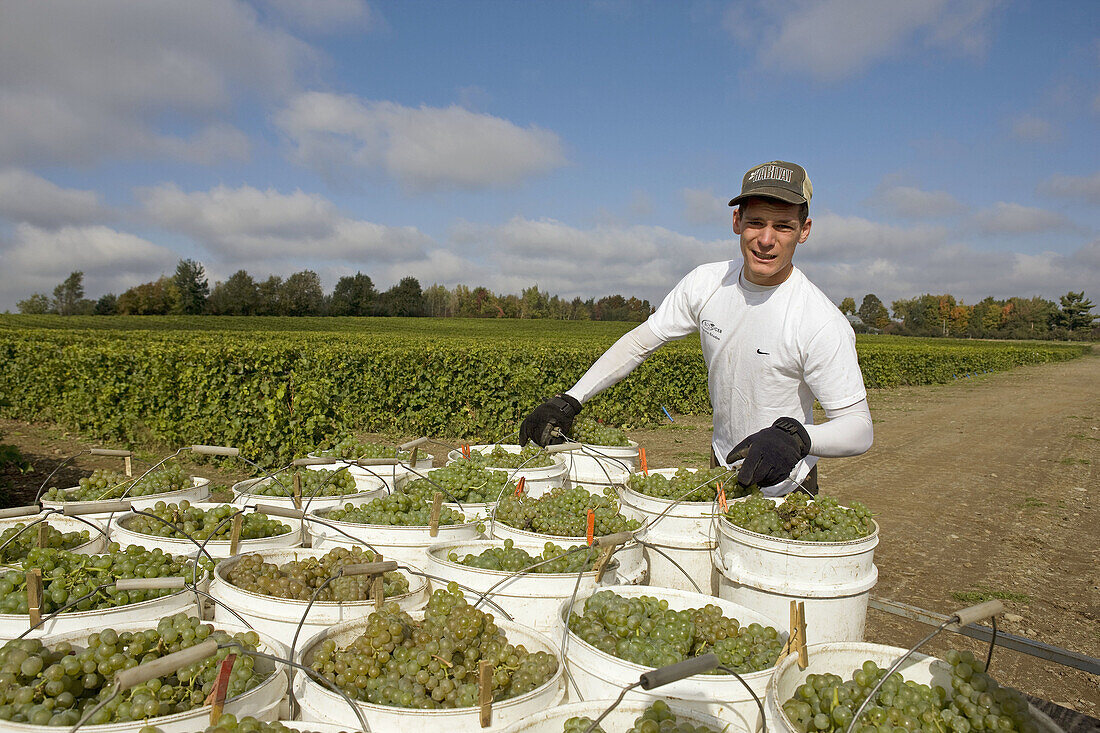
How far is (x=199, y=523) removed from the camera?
3.26m

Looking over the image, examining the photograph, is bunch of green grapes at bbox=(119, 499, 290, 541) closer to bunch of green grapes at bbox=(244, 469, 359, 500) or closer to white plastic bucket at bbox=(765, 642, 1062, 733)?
bunch of green grapes at bbox=(244, 469, 359, 500)

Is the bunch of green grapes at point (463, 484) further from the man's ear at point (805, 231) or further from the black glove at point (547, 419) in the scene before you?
the man's ear at point (805, 231)

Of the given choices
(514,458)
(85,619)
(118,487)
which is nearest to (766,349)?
(514,458)

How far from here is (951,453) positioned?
13320 millimetres

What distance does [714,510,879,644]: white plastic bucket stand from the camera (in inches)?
96.3

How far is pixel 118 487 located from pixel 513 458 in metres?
2.32

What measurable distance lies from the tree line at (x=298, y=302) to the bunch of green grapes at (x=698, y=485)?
6467cm

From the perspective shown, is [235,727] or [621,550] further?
[621,550]

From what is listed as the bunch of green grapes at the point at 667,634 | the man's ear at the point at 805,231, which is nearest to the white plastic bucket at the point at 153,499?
the bunch of green grapes at the point at 667,634

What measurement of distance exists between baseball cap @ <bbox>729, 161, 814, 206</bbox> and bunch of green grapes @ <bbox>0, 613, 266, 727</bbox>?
2708mm

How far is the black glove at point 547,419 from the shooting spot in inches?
153

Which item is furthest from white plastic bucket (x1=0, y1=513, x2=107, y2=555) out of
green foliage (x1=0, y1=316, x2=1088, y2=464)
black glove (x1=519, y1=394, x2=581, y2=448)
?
green foliage (x1=0, y1=316, x2=1088, y2=464)

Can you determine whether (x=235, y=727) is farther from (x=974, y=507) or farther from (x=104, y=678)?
(x=974, y=507)

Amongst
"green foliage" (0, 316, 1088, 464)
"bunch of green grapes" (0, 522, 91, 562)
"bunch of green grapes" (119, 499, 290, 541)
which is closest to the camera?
"bunch of green grapes" (0, 522, 91, 562)
